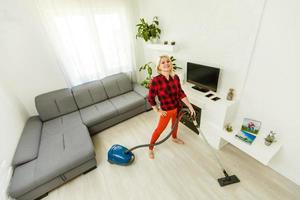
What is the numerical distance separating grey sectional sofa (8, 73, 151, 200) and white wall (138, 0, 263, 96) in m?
1.43

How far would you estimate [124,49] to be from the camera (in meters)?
3.49

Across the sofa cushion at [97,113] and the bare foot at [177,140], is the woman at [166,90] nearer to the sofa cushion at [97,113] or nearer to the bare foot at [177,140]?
→ the bare foot at [177,140]

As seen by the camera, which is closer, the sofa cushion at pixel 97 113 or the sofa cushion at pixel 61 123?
the sofa cushion at pixel 61 123

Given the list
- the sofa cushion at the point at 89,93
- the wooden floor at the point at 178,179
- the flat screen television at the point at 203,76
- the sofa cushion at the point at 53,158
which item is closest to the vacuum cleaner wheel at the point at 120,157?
the wooden floor at the point at 178,179

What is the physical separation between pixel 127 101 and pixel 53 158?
160cm

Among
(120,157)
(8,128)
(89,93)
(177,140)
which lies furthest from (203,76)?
(8,128)

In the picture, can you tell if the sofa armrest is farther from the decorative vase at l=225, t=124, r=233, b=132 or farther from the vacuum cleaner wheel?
the decorative vase at l=225, t=124, r=233, b=132

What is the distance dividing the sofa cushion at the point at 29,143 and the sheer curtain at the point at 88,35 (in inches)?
40.9

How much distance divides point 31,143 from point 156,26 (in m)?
3.10

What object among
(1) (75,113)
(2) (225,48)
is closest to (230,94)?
(2) (225,48)

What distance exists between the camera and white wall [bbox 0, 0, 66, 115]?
2.31m

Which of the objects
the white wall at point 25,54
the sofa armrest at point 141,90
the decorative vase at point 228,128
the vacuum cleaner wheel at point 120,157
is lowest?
the vacuum cleaner wheel at point 120,157

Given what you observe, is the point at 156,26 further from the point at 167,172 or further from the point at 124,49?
the point at 167,172

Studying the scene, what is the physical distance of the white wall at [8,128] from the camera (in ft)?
5.57
